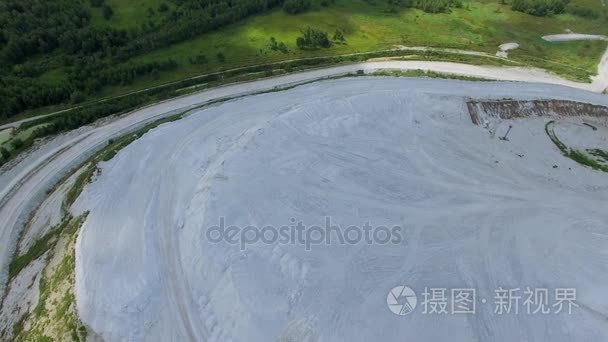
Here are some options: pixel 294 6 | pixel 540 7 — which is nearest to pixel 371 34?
pixel 294 6

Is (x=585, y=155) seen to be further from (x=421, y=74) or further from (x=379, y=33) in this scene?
(x=379, y=33)

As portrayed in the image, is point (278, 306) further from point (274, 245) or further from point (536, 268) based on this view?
point (536, 268)

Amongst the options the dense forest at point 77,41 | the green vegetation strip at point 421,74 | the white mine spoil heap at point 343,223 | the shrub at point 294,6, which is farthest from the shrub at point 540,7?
the dense forest at point 77,41

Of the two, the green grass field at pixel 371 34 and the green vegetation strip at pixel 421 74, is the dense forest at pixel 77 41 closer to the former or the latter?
the green grass field at pixel 371 34

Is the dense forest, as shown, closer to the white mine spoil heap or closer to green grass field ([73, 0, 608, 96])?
green grass field ([73, 0, 608, 96])

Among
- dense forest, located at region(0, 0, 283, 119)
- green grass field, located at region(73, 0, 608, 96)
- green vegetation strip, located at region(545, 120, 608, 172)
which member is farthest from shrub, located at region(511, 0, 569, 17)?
dense forest, located at region(0, 0, 283, 119)
